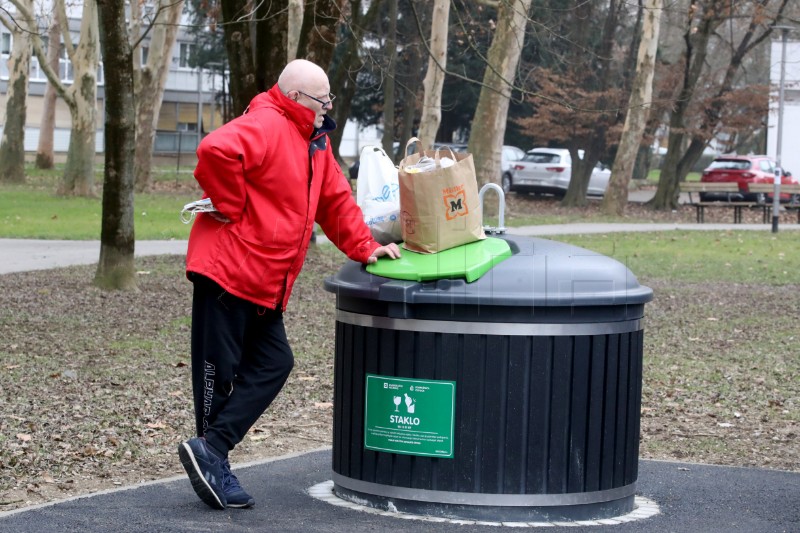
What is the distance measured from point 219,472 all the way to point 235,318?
0.64 meters

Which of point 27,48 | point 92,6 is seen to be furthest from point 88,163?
point 27,48

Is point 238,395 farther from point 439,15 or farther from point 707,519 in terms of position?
point 439,15

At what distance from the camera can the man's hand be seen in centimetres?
493

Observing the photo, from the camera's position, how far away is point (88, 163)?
28.2 m

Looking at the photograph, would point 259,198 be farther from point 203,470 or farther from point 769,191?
point 769,191

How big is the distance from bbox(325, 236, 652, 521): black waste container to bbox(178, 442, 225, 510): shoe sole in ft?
2.18

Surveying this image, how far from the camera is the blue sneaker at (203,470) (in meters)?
4.79

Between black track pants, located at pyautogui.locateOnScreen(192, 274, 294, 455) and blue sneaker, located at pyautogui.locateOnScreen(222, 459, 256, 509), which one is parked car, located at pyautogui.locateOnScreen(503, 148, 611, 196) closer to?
black track pants, located at pyautogui.locateOnScreen(192, 274, 294, 455)

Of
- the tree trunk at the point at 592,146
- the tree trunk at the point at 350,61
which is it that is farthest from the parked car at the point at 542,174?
the tree trunk at the point at 350,61

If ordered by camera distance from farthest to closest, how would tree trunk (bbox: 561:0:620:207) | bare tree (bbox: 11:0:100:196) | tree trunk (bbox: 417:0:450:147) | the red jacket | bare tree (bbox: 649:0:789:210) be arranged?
tree trunk (bbox: 561:0:620:207), bare tree (bbox: 649:0:789:210), bare tree (bbox: 11:0:100:196), tree trunk (bbox: 417:0:450:147), the red jacket

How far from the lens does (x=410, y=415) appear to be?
4789 millimetres

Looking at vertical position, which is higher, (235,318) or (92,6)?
(92,6)

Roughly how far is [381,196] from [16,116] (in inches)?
1271

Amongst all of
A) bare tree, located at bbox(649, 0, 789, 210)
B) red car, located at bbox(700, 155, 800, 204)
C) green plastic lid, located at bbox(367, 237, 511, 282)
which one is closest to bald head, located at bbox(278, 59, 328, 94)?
green plastic lid, located at bbox(367, 237, 511, 282)
